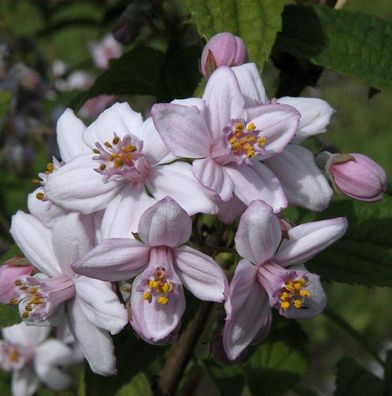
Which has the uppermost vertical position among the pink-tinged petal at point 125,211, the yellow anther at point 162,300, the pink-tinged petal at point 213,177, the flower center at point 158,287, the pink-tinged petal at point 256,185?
the pink-tinged petal at point 213,177

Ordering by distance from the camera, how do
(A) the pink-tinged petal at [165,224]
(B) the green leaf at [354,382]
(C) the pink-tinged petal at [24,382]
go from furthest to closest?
(C) the pink-tinged petal at [24,382], (B) the green leaf at [354,382], (A) the pink-tinged petal at [165,224]

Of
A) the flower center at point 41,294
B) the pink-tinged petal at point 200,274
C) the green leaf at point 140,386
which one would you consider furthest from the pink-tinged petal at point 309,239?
the green leaf at point 140,386

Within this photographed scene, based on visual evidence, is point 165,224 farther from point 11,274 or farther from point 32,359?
point 32,359

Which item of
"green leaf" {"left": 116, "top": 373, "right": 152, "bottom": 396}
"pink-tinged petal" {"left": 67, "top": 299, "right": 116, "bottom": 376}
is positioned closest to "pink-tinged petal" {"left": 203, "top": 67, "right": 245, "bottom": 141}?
"pink-tinged petal" {"left": 67, "top": 299, "right": 116, "bottom": 376}

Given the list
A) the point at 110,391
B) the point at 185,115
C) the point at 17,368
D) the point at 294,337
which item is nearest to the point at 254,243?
the point at 185,115

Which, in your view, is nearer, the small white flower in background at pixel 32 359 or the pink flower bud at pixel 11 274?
the pink flower bud at pixel 11 274

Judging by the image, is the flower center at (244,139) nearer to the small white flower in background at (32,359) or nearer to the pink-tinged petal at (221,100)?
the pink-tinged petal at (221,100)

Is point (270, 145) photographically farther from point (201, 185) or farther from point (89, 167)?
point (89, 167)
